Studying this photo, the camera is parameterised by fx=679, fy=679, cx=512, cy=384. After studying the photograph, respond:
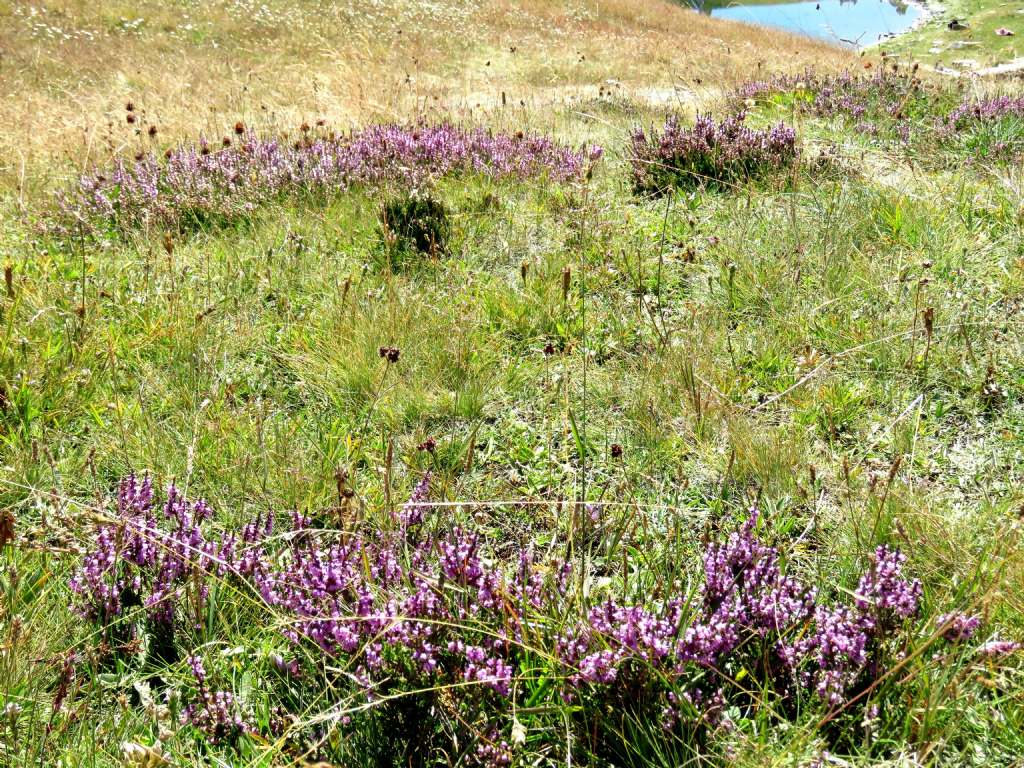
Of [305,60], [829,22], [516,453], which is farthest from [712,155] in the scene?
[305,60]

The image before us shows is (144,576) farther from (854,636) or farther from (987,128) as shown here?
(987,128)

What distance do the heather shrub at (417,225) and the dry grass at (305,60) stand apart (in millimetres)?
2329

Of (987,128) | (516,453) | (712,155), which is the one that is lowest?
(516,453)

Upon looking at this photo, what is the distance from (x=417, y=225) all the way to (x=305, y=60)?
14794 mm

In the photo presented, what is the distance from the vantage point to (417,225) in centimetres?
456

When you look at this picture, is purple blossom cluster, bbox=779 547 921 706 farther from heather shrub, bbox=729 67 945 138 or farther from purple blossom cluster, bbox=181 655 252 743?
heather shrub, bbox=729 67 945 138

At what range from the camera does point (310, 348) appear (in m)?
3.42

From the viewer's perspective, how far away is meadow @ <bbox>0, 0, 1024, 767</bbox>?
160 cm

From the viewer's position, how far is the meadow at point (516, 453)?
5.24 feet

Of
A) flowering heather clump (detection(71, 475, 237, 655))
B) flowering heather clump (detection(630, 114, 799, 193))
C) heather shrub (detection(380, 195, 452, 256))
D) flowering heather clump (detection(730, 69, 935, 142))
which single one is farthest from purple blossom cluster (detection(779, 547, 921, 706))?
flowering heather clump (detection(730, 69, 935, 142))

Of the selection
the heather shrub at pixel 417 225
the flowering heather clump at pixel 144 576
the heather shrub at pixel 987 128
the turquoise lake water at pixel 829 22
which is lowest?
the flowering heather clump at pixel 144 576

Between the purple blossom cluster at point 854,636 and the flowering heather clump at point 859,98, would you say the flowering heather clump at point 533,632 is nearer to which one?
the purple blossom cluster at point 854,636

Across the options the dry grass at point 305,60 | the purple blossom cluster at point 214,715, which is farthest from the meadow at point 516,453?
the dry grass at point 305,60

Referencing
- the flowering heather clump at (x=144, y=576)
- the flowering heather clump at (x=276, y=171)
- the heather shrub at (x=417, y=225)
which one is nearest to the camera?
the flowering heather clump at (x=144, y=576)
